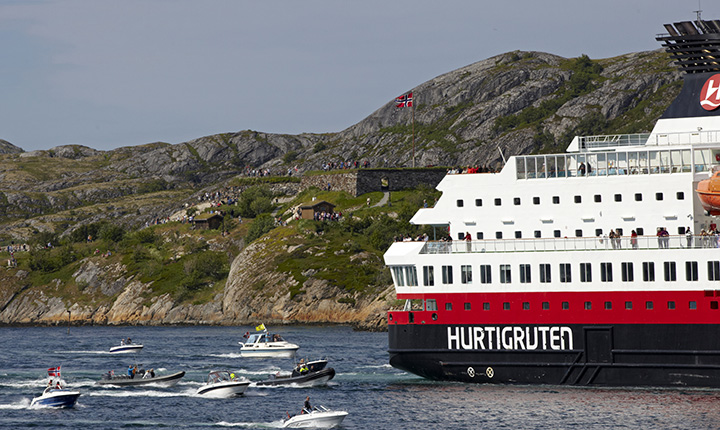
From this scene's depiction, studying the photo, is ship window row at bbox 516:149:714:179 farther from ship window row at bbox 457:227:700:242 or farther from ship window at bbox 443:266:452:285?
ship window at bbox 443:266:452:285

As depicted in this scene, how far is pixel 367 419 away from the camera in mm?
44125

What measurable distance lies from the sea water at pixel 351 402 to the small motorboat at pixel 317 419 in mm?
613

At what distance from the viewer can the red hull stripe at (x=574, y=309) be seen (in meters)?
43.5

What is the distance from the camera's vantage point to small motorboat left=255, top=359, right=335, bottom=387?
55.6 m

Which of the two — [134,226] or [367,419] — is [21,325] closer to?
[134,226]

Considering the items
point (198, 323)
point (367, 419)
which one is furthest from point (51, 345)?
point (367, 419)

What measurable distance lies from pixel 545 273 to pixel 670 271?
6274 mm

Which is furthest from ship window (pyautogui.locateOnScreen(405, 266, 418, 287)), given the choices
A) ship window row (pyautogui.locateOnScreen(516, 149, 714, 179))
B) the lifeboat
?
the lifeboat

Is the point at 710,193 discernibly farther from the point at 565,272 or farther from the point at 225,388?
the point at 225,388

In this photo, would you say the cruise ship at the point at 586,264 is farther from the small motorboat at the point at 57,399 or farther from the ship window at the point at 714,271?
the small motorboat at the point at 57,399

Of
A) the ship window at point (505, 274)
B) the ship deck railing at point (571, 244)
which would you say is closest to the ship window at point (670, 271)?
the ship deck railing at point (571, 244)

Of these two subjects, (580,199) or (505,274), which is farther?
(580,199)

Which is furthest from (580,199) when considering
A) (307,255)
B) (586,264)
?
(307,255)

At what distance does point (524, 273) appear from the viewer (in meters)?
46.8
